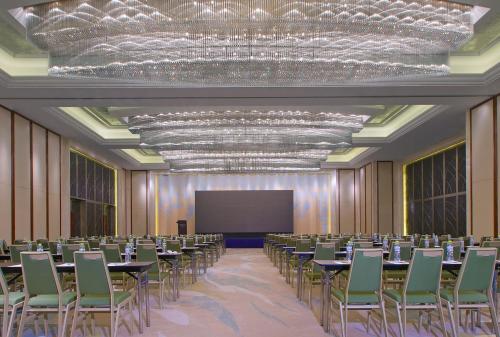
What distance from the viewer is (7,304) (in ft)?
17.4

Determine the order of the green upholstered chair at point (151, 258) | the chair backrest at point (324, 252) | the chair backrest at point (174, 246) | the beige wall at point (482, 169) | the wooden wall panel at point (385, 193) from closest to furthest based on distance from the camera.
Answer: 1. the chair backrest at point (324, 252)
2. the green upholstered chair at point (151, 258)
3. the chair backrest at point (174, 246)
4. the beige wall at point (482, 169)
5. the wooden wall panel at point (385, 193)

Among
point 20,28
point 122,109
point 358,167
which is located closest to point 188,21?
point 20,28

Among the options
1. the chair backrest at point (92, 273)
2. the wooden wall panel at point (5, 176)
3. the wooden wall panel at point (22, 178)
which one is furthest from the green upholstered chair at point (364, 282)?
the wooden wall panel at point (22, 178)

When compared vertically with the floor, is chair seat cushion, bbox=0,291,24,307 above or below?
above

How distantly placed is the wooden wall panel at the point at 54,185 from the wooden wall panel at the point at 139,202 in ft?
36.8

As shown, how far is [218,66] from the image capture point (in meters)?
8.45

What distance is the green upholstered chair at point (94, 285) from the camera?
5.61 meters

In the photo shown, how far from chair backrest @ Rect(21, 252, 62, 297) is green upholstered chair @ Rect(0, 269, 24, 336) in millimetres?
121

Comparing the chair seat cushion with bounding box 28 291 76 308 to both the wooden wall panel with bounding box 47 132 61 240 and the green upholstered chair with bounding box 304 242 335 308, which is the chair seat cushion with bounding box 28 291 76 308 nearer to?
the green upholstered chair with bounding box 304 242 335 308

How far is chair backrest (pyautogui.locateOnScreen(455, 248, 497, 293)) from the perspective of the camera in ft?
18.5

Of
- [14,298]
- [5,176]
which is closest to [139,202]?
[5,176]

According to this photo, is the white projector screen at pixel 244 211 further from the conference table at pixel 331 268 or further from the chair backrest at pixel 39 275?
the chair backrest at pixel 39 275

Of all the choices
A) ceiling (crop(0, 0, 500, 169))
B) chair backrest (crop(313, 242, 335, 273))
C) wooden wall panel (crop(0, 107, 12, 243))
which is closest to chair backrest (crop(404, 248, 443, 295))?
chair backrest (crop(313, 242, 335, 273))

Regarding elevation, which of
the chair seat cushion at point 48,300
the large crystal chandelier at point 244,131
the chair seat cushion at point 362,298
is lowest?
the chair seat cushion at point 362,298
